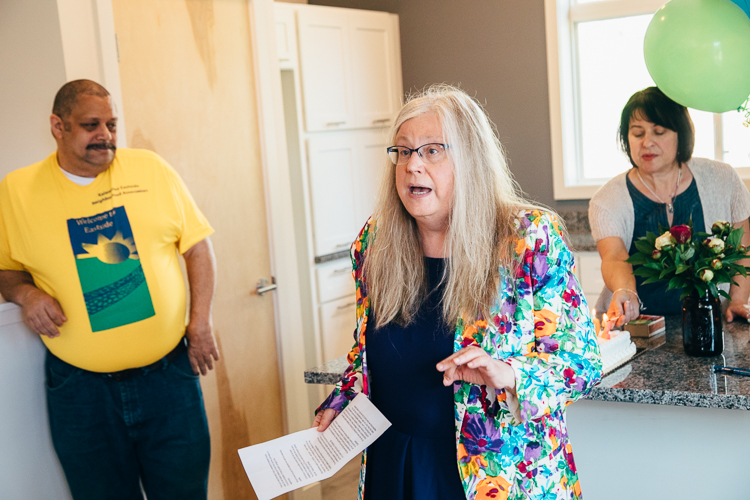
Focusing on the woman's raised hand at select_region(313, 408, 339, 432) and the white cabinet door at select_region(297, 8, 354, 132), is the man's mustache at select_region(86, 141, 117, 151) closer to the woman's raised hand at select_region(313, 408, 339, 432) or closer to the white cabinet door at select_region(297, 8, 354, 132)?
the woman's raised hand at select_region(313, 408, 339, 432)

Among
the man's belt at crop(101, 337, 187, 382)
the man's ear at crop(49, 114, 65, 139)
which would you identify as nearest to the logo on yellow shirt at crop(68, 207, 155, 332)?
the man's belt at crop(101, 337, 187, 382)

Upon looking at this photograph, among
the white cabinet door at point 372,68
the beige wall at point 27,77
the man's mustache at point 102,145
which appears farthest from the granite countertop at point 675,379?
the white cabinet door at point 372,68

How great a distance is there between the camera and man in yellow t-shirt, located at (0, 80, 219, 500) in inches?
79.7

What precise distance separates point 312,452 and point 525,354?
465 mm

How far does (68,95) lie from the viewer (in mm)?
2055

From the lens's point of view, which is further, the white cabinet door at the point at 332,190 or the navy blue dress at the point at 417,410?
the white cabinet door at the point at 332,190

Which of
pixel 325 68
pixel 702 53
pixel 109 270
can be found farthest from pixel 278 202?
pixel 702 53

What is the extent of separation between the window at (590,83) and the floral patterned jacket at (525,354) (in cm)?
292

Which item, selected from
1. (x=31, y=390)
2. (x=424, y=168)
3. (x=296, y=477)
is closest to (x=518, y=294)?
(x=424, y=168)

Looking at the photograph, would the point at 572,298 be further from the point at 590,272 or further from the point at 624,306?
the point at 590,272

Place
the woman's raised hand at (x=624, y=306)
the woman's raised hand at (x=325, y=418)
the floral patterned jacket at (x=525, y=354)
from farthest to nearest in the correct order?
the woman's raised hand at (x=624, y=306) → the woman's raised hand at (x=325, y=418) → the floral patterned jacket at (x=525, y=354)

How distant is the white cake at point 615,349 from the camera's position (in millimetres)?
1788

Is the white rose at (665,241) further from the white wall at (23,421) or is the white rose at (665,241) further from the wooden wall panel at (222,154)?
the white wall at (23,421)

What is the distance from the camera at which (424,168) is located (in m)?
1.30
